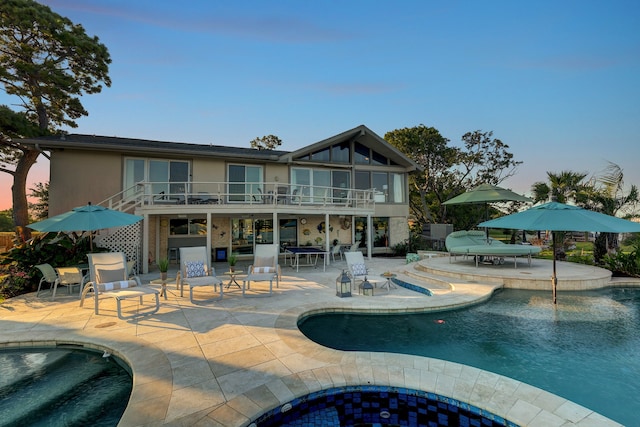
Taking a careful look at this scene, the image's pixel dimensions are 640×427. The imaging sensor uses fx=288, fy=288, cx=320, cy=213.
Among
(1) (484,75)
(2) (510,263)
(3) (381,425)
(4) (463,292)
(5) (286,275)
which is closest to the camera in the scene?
(3) (381,425)

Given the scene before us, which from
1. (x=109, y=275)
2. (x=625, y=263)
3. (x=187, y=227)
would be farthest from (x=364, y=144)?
(x=109, y=275)

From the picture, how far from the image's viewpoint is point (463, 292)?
8148 mm

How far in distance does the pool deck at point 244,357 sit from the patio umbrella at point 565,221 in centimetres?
217

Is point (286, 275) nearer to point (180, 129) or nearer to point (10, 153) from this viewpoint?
point (180, 129)

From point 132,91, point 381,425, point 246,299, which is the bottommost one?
point 381,425

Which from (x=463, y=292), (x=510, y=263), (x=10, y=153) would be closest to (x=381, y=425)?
(x=463, y=292)

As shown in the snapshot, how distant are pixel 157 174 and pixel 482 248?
47.8 ft

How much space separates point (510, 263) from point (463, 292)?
554 cm

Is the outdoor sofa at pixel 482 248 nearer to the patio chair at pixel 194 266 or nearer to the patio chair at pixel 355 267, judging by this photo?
the patio chair at pixel 355 267

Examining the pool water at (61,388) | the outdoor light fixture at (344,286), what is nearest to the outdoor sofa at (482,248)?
the outdoor light fixture at (344,286)

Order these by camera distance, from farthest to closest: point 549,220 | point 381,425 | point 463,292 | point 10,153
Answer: point 10,153, point 463,292, point 549,220, point 381,425

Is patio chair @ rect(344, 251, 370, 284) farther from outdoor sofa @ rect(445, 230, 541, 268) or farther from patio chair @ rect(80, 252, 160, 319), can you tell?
patio chair @ rect(80, 252, 160, 319)

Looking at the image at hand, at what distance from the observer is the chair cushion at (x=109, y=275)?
22.5 feet

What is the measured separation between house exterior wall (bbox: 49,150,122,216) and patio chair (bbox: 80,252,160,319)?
24.0 ft
